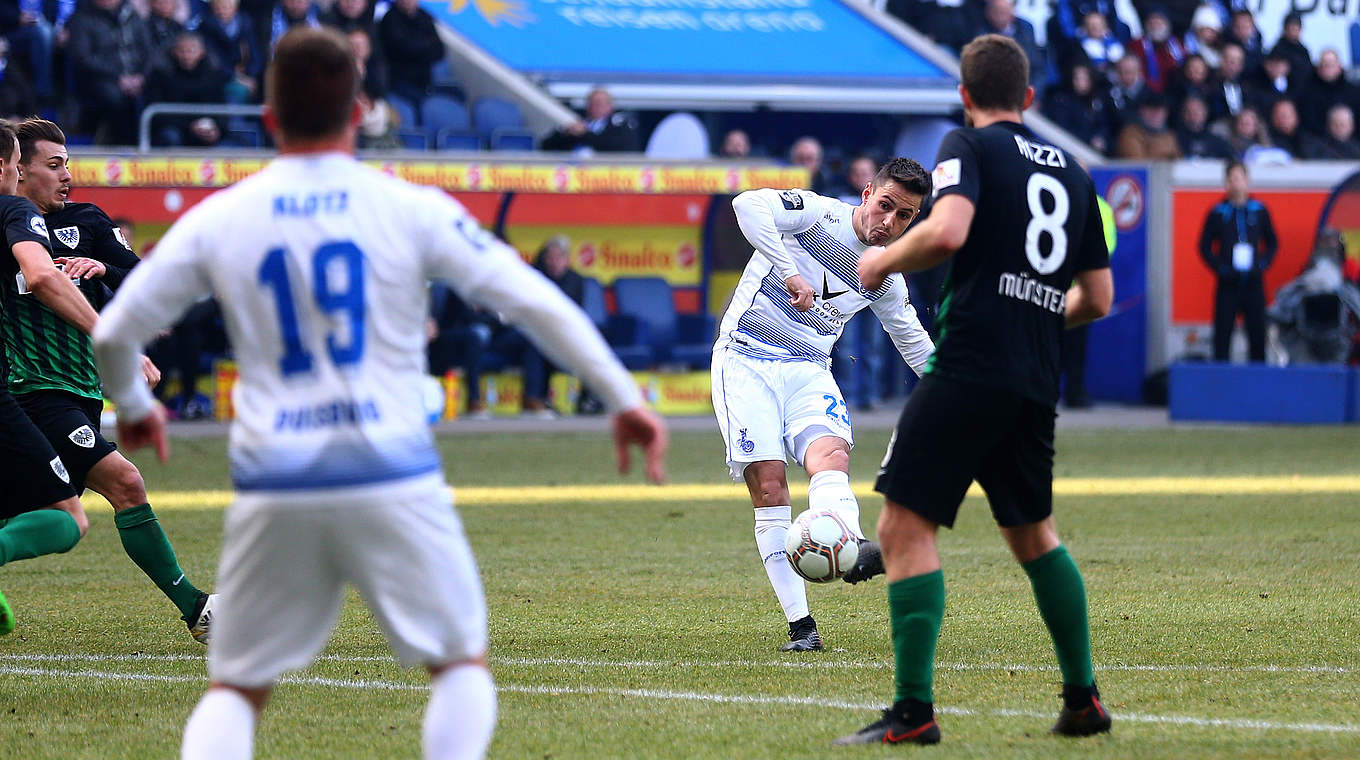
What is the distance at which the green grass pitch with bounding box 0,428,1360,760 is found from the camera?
17.8 ft

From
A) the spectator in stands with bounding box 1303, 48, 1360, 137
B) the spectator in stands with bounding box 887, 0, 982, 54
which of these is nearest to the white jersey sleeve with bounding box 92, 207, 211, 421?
the spectator in stands with bounding box 887, 0, 982, 54

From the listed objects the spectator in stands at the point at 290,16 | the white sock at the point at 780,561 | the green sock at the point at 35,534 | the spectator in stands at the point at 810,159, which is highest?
the spectator in stands at the point at 290,16

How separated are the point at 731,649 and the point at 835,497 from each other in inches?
27.5

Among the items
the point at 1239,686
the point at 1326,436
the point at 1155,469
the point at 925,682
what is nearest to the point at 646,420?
the point at 925,682

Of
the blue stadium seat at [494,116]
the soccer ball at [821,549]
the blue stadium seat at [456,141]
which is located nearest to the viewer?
the soccer ball at [821,549]

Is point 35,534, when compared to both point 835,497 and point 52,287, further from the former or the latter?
point 835,497

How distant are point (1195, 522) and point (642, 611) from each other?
467 cm

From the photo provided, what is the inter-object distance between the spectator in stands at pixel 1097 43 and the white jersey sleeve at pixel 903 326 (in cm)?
1698

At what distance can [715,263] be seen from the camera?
21.4 m

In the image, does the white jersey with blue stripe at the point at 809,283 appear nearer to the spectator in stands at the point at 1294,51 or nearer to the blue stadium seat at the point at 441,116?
the blue stadium seat at the point at 441,116

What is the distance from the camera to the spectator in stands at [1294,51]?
2470 centimetres

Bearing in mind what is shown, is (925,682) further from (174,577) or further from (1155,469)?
(1155,469)

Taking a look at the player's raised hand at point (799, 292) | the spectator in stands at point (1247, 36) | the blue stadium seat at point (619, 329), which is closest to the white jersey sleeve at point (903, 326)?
the player's raised hand at point (799, 292)

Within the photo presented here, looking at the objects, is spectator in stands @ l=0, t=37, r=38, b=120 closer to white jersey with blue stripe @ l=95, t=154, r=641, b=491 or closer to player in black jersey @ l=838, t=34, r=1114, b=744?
player in black jersey @ l=838, t=34, r=1114, b=744
